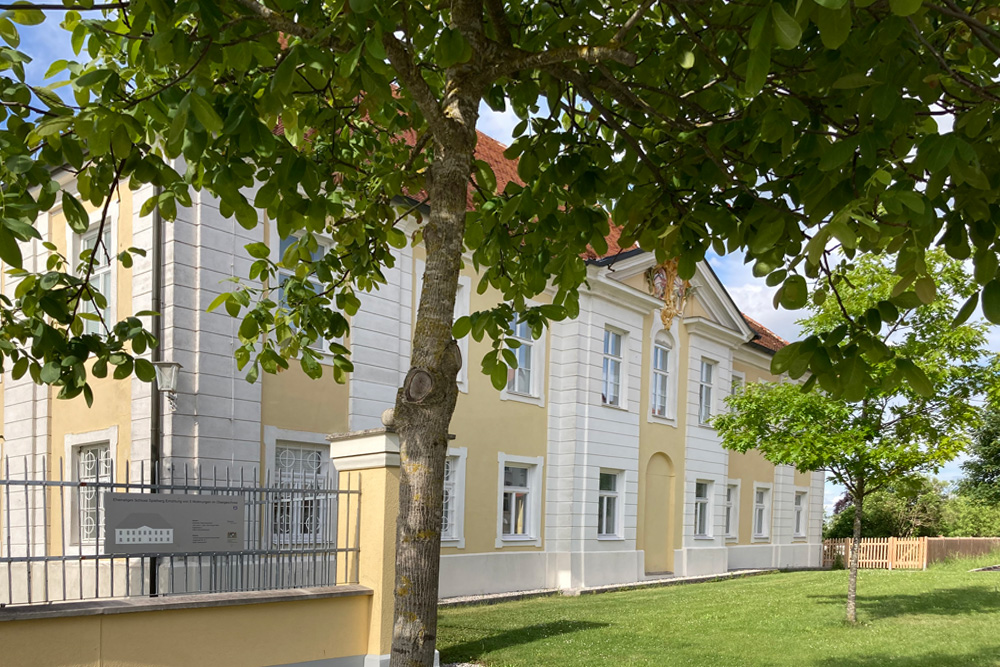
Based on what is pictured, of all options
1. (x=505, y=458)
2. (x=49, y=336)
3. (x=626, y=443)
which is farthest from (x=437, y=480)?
(x=626, y=443)

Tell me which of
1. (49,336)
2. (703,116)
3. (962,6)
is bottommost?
(49,336)

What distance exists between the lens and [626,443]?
73.7ft

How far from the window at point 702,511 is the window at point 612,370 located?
567 centimetres

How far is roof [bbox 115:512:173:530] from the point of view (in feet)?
25.6

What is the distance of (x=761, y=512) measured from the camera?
31047 millimetres

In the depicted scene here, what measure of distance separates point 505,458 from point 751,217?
1489cm

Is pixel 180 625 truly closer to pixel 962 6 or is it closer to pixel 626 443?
pixel 962 6

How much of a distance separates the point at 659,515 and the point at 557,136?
19859 millimetres

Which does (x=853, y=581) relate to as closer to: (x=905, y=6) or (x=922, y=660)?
(x=922, y=660)

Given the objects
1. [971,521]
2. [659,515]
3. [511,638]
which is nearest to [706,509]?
[659,515]

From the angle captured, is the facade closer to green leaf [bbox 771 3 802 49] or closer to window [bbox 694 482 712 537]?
window [bbox 694 482 712 537]

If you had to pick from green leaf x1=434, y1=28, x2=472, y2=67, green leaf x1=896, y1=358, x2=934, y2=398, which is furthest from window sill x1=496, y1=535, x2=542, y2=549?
green leaf x1=896, y1=358, x2=934, y2=398

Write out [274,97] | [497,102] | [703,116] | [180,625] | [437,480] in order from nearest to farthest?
[274,97] < [437,480] < [703,116] < [497,102] < [180,625]

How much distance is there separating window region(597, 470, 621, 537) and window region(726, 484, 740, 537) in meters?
7.49
